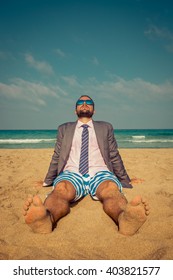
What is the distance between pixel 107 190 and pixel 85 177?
1.51ft

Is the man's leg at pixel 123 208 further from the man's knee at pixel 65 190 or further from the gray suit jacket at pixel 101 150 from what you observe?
the gray suit jacket at pixel 101 150

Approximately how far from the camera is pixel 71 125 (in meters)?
3.61

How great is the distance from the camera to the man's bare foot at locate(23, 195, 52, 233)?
2.13 meters

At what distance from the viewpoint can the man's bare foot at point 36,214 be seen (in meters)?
2.13

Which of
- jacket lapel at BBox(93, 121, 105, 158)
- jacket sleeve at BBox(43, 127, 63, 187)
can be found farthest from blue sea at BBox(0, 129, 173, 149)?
jacket lapel at BBox(93, 121, 105, 158)

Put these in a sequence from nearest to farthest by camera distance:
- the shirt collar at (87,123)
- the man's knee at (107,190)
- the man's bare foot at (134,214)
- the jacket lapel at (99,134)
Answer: the man's bare foot at (134,214)
the man's knee at (107,190)
the jacket lapel at (99,134)
the shirt collar at (87,123)

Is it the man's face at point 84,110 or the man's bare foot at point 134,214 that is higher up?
the man's face at point 84,110

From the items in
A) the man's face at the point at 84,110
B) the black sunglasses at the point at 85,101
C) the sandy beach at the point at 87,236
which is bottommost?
the sandy beach at the point at 87,236

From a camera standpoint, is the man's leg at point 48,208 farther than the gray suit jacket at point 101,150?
No

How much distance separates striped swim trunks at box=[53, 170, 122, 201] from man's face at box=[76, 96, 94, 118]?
964 mm

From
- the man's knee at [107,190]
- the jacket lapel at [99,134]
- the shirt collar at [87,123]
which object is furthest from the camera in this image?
the shirt collar at [87,123]

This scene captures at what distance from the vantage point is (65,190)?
9.31 ft

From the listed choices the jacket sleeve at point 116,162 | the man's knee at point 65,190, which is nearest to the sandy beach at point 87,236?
the man's knee at point 65,190

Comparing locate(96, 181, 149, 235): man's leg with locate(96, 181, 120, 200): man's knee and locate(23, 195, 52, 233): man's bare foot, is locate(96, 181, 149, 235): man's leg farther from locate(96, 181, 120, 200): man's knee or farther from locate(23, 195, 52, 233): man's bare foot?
locate(23, 195, 52, 233): man's bare foot
